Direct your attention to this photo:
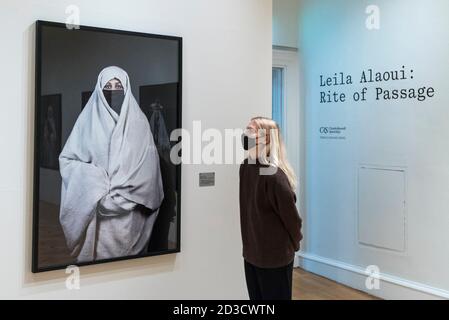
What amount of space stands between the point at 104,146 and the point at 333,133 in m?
2.48

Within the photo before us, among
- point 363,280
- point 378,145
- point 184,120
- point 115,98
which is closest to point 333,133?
point 378,145

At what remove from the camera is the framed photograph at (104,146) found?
2697 millimetres

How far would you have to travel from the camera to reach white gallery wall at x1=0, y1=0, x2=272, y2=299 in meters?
2.64

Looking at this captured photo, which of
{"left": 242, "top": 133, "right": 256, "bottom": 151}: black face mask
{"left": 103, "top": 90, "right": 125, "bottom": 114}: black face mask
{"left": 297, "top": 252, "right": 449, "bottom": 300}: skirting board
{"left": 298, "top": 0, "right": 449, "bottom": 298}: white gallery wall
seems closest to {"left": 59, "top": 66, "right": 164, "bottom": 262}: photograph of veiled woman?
{"left": 103, "top": 90, "right": 125, "bottom": 114}: black face mask

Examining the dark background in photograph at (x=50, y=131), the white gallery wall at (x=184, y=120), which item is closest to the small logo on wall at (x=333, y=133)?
the white gallery wall at (x=184, y=120)

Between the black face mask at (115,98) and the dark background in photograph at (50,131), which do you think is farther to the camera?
the black face mask at (115,98)

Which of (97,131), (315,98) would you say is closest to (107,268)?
(97,131)

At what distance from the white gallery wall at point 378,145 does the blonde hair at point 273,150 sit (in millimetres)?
1674

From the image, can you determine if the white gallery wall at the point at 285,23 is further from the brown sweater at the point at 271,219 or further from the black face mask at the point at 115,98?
the brown sweater at the point at 271,219

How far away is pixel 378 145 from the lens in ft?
13.3

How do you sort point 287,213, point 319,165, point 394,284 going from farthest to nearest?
point 319,165
point 394,284
point 287,213

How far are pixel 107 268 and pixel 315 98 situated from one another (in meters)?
2.79
